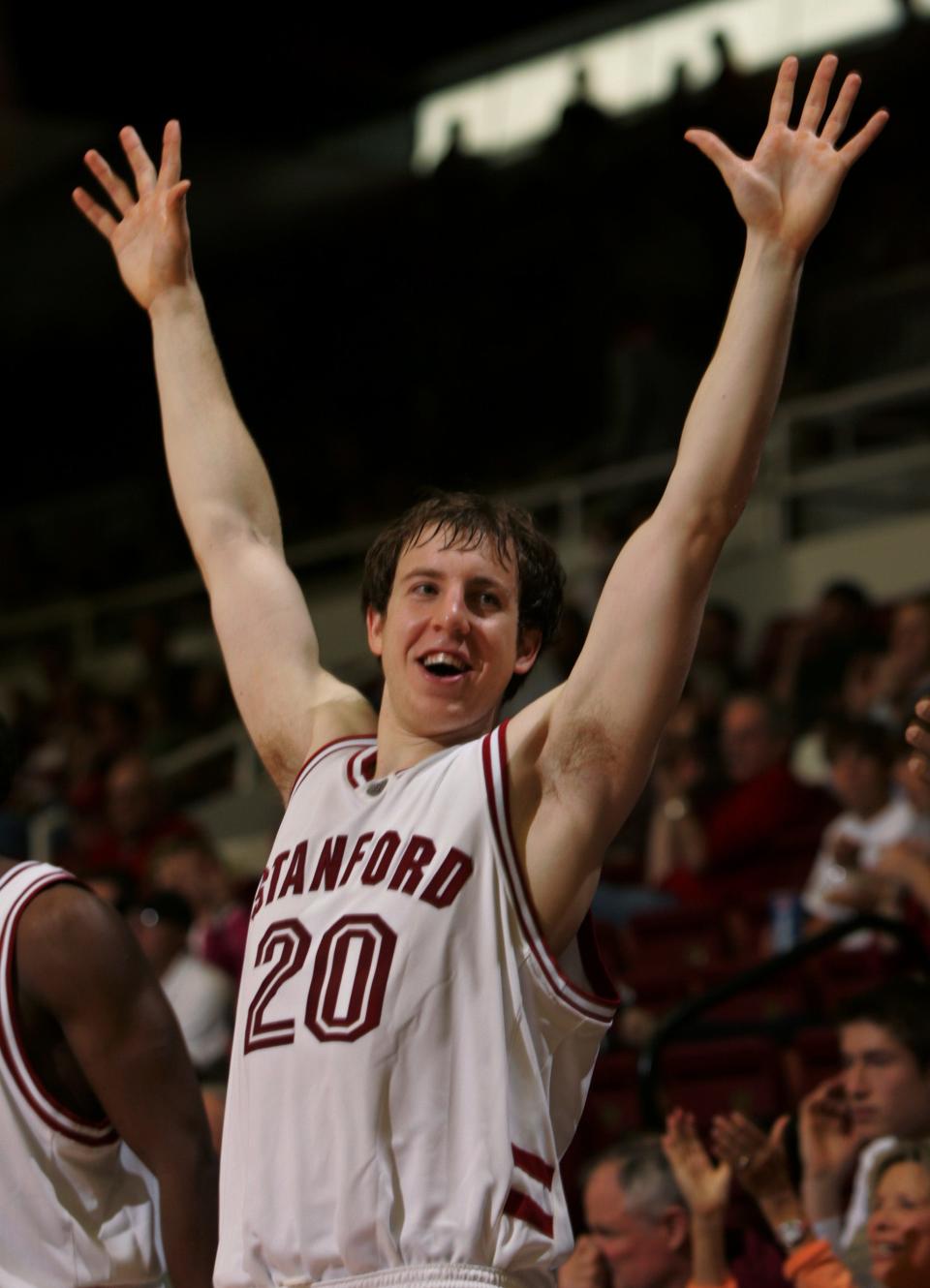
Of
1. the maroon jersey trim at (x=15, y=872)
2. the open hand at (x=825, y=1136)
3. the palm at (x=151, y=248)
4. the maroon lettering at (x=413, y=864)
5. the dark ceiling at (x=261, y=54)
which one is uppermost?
the dark ceiling at (x=261, y=54)

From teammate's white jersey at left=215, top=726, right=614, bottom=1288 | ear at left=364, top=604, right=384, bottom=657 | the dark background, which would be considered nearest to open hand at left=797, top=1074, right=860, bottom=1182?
teammate's white jersey at left=215, top=726, right=614, bottom=1288

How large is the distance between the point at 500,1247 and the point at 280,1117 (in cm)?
34

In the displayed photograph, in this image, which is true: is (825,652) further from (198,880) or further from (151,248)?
(151,248)

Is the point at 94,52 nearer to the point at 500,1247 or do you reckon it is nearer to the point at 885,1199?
the point at 885,1199

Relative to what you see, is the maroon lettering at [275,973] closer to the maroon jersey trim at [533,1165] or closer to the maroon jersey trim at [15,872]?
the maroon jersey trim at [533,1165]

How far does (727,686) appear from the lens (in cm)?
934

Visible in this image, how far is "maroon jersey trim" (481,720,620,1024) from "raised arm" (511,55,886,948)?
0.02m

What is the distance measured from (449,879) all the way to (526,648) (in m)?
0.51

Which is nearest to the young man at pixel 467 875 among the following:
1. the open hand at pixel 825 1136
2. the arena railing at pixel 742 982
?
the open hand at pixel 825 1136

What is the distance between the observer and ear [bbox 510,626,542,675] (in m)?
3.15

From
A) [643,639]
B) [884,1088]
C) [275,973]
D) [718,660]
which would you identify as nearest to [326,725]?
[275,973]

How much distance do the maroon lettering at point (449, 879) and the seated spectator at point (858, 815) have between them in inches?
147

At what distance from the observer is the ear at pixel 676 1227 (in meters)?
4.14

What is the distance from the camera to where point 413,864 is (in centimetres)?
280
